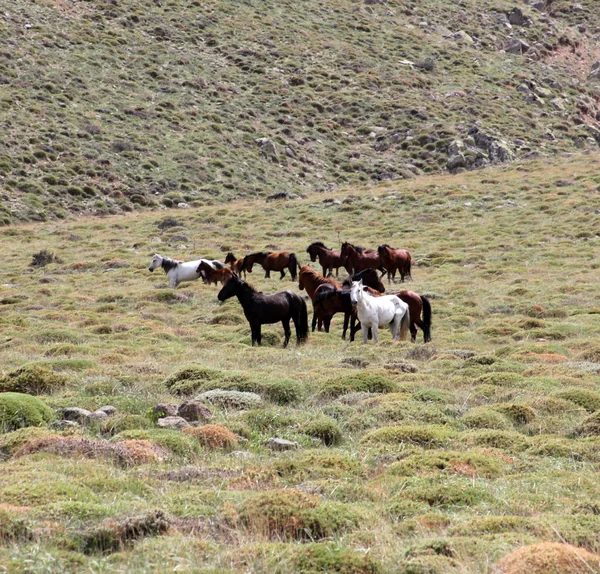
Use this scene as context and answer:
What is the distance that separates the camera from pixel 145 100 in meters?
57.5

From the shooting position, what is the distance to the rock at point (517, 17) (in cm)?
8619

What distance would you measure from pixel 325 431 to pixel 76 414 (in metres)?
3.20

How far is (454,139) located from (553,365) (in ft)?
158

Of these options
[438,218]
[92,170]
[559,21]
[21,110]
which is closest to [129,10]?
[21,110]

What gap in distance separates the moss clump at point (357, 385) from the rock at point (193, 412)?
7.61ft

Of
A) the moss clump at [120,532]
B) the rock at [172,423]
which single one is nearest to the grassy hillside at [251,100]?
the rock at [172,423]

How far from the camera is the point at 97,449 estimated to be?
7.74m

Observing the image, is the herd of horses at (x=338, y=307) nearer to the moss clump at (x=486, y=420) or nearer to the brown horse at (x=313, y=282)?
the brown horse at (x=313, y=282)

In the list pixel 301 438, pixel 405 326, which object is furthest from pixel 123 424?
pixel 405 326

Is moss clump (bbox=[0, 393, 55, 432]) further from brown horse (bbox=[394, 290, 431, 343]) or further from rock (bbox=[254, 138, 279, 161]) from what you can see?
rock (bbox=[254, 138, 279, 161])

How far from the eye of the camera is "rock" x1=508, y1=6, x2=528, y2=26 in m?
86.2

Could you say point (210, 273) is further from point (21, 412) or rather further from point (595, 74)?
point (595, 74)

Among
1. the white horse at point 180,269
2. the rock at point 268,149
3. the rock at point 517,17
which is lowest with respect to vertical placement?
the white horse at point 180,269

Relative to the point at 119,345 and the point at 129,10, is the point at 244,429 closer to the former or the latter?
the point at 119,345
